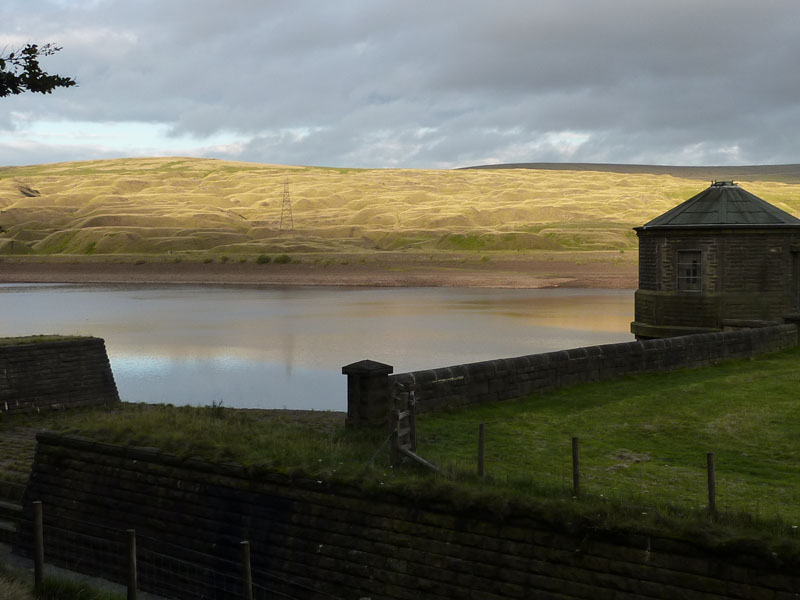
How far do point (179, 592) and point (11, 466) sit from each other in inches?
235

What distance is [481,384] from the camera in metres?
16.6

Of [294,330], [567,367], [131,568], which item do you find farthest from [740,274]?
[294,330]

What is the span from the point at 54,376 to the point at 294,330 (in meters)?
27.5

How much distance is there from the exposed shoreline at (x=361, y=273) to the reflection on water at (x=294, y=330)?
15.7 feet

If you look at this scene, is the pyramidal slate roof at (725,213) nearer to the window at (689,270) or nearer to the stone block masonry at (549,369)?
the window at (689,270)

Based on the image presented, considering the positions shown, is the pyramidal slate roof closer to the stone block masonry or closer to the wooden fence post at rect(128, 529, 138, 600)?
the stone block masonry

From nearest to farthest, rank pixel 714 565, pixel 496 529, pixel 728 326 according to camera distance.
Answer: pixel 714 565, pixel 496 529, pixel 728 326

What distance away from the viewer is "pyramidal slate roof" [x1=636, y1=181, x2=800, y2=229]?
28469 mm

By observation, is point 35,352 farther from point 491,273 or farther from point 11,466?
point 491,273

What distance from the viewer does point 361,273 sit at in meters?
92.6

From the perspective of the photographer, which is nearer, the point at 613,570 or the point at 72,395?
the point at 613,570

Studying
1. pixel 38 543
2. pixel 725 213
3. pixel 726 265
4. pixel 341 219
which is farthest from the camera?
pixel 341 219

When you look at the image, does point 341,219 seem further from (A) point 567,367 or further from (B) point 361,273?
(A) point 567,367

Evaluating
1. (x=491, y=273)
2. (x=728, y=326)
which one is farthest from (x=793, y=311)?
(x=491, y=273)
